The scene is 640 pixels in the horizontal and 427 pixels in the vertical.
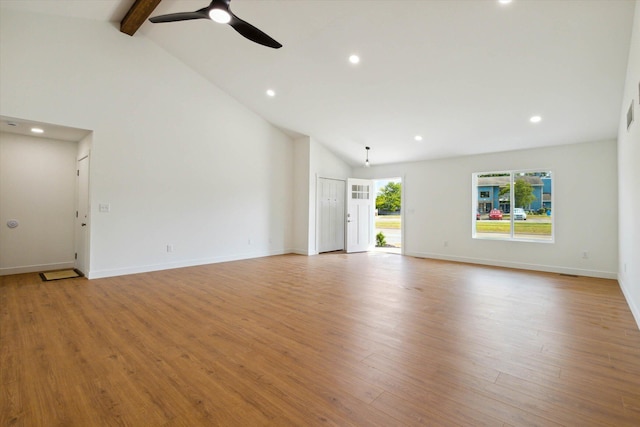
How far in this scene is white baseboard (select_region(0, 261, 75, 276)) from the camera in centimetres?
506

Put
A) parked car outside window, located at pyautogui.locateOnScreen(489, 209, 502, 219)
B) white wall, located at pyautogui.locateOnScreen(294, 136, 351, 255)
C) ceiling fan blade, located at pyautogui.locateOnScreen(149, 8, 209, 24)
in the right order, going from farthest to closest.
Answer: white wall, located at pyautogui.locateOnScreen(294, 136, 351, 255) < parked car outside window, located at pyautogui.locateOnScreen(489, 209, 502, 219) < ceiling fan blade, located at pyautogui.locateOnScreen(149, 8, 209, 24)

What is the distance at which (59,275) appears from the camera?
16.5 ft

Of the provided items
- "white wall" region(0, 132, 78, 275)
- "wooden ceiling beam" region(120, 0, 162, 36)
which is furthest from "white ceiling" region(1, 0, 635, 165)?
"white wall" region(0, 132, 78, 275)

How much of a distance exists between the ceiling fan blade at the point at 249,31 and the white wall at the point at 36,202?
4.75 m

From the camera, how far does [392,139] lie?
6.62m

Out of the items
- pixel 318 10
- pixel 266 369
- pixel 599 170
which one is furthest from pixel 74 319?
pixel 599 170

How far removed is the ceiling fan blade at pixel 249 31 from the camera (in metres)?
2.84

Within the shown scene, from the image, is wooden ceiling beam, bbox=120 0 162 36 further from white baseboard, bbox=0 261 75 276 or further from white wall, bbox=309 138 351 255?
white baseboard, bbox=0 261 75 276

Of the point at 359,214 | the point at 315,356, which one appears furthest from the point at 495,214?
the point at 315,356

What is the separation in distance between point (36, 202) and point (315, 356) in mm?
5998

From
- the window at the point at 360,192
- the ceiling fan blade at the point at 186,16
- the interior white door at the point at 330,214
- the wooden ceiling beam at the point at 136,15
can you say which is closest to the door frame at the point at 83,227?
the wooden ceiling beam at the point at 136,15

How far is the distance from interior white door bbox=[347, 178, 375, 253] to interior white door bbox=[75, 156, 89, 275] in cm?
561

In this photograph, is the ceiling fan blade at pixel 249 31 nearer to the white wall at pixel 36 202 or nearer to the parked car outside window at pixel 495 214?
the white wall at pixel 36 202

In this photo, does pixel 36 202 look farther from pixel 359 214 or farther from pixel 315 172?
pixel 359 214
